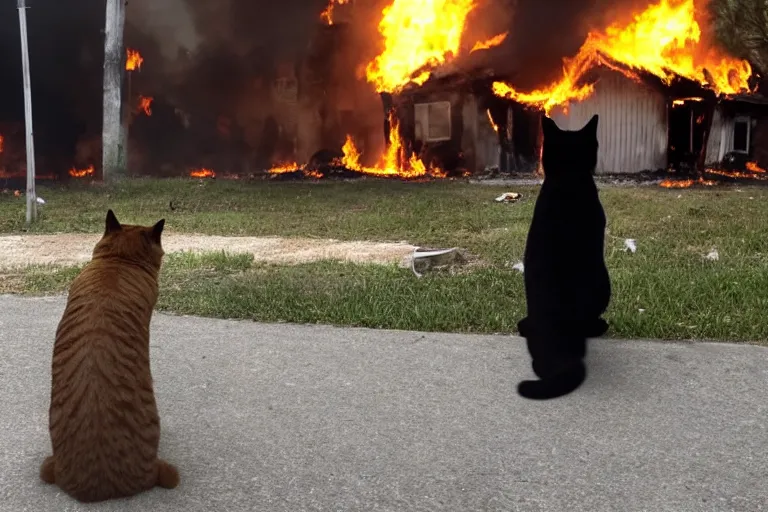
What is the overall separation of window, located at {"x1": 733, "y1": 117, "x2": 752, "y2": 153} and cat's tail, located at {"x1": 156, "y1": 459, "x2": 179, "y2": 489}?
73.3ft

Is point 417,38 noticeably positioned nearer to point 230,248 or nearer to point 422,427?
point 230,248

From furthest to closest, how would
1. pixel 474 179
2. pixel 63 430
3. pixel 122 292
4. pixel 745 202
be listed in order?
1. pixel 474 179
2. pixel 745 202
3. pixel 122 292
4. pixel 63 430

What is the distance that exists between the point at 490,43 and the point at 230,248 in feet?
46.7

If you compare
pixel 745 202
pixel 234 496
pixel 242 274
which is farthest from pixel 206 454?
pixel 745 202

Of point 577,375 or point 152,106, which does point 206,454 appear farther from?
point 152,106

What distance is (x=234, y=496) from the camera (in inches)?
116

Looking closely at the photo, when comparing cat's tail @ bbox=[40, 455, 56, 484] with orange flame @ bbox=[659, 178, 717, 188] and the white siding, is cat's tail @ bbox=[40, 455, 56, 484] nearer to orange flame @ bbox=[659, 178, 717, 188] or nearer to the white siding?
orange flame @ bbox=[659, 178, 717, 188]

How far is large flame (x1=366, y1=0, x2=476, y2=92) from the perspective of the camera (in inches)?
842

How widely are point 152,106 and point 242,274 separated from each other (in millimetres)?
18452

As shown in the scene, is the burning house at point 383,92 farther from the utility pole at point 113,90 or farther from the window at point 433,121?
the utility pole at point 113,90

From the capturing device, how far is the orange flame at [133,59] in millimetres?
23281

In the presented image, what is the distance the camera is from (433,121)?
22.0 meters

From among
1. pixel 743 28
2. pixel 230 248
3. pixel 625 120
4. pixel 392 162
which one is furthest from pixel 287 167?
pixel 230 248

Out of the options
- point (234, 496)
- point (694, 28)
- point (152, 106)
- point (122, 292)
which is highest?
point (694, 28)
